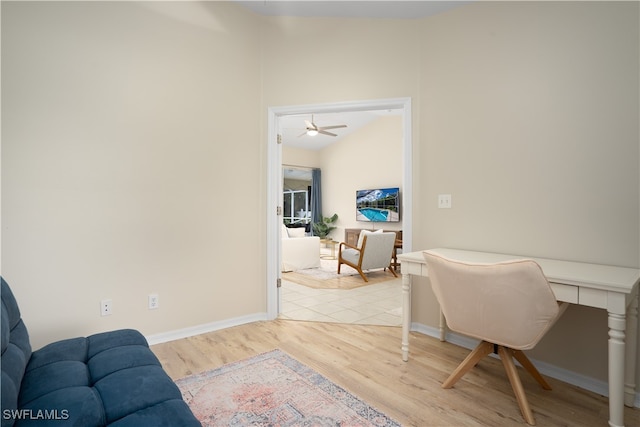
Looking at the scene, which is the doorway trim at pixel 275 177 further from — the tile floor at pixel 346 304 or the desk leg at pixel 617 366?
the desk leg at pixel 617 366

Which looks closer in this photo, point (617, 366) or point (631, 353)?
point (617, 366)

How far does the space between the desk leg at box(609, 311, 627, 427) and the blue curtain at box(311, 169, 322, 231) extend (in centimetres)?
831

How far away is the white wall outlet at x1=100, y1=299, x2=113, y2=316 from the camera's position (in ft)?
7.49

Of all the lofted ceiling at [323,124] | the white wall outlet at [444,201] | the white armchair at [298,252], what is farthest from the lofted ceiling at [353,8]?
the lofted ceiling at [323,124]

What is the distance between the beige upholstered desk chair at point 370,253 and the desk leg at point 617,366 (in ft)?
11.4

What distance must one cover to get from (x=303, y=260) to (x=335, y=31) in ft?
12.1

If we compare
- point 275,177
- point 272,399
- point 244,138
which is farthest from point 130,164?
point 272,399

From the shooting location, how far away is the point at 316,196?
31.7ft

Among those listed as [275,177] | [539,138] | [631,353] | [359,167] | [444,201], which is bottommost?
[631,353]

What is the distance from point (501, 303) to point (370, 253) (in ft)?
11.4

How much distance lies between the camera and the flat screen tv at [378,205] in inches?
294

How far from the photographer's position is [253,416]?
1601 millimetres

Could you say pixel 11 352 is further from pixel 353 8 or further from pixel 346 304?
pixel 353 8

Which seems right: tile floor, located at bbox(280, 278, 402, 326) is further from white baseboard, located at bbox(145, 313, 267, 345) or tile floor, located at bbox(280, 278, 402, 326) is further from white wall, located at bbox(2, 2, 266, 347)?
white wall, located at bbox(2, 2, 266, 347)
